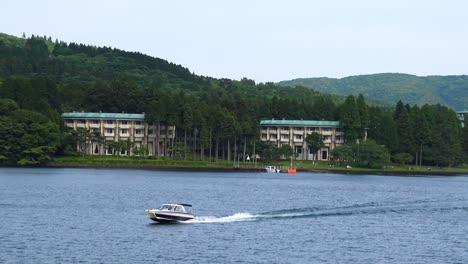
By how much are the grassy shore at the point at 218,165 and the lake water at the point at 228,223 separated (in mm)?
32688

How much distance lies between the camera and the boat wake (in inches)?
2950

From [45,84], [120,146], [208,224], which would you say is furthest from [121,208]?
[45,84]

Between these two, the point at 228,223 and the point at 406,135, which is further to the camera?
the point at 406,135

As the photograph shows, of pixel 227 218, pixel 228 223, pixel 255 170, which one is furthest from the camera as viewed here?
pixel 255 170

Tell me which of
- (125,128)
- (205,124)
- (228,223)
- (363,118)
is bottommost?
(228,223)

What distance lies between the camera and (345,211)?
86.4 m

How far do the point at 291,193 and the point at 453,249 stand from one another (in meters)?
46.9

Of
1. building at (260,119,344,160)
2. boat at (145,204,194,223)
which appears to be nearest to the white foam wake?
boat at (145,204,194,223)

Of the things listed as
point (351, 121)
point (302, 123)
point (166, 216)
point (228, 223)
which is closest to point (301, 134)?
point (302, 123)

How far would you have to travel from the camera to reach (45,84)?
176 m

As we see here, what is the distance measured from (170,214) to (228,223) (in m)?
5.03

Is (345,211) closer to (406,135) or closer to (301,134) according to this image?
(406,135)

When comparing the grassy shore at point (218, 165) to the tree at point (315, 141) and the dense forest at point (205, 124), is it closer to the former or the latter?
the dense forest at point (205, 124)

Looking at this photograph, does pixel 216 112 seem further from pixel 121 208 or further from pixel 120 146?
pixel 121 208
